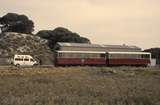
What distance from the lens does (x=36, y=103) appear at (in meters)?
15.6

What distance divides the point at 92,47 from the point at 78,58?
9089 millimetres

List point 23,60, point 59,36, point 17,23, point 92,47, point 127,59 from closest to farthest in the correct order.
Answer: point 23,60 → point 127,59 → point 92,47 → point 59,36 → point 17,23

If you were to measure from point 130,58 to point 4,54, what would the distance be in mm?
26526

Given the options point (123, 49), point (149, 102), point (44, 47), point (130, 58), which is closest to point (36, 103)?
point (149, 102)

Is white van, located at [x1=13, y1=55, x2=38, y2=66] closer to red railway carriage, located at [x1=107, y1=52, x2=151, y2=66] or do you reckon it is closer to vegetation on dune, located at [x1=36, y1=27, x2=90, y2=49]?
red railway carriage, located at [x1=107, y1=52, x2=151, y2=66]

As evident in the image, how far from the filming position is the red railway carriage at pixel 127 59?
219ft

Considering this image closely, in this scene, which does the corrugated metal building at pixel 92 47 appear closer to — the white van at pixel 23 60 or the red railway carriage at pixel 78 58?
the red railway carriage at pixel 78 58

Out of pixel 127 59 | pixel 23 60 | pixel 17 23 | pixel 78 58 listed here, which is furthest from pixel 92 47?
pixel 17 23

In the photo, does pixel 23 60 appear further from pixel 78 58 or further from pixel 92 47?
pixel 92 47

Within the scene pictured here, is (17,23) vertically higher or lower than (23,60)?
higher

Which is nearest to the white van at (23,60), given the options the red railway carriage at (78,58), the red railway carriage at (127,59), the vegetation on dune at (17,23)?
the red railway carriage at (78,58)

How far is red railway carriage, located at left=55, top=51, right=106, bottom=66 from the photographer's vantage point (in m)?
63.2

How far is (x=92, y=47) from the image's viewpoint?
72438mm

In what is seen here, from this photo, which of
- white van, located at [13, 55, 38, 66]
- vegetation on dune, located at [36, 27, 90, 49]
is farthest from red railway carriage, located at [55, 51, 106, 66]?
vegetation on dune, located at [36, 27, 90, 49]
